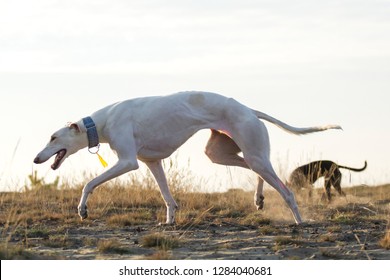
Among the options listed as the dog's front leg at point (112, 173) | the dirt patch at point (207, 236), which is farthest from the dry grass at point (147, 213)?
the dog's front leg at point (112, 173)

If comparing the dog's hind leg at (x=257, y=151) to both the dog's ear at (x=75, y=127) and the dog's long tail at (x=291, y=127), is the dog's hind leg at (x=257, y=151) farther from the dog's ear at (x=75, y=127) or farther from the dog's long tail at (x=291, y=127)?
the dog's ear at (x=75, y=127)

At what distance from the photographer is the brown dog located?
1673 centimetres

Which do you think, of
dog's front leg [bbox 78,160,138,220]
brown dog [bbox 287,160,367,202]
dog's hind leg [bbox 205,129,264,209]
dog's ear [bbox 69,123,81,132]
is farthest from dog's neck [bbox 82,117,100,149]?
brown dog [bbox 287,160,367,202]

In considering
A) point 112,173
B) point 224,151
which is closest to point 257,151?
point 224,151

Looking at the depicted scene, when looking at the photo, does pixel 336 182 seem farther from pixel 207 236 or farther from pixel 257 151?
pixel 207 236

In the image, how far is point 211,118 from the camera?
12.6m

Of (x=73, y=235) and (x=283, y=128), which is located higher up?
(x=283, y=128)

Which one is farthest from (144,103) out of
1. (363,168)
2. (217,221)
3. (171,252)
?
(363,168)

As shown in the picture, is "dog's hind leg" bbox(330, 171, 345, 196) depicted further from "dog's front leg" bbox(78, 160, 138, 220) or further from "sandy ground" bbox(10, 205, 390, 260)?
"dog's front leg" bbox(78, 160, 138, 220)

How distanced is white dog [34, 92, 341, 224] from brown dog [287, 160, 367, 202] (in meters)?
4.05

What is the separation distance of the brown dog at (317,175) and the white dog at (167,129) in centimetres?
405

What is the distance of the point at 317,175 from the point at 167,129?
208 inches

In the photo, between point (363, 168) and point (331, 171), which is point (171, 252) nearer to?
point (331, 171)

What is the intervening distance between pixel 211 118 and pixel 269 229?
1.81 meters
